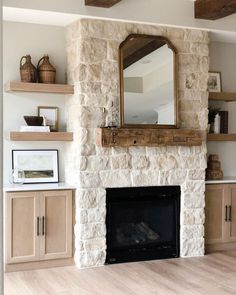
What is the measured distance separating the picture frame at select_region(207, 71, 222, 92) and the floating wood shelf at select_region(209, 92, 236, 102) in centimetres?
13

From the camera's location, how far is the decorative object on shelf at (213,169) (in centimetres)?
537

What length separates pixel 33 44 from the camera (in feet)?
15.7

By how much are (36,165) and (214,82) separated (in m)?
2.41

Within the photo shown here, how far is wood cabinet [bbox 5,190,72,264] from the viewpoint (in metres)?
4.36

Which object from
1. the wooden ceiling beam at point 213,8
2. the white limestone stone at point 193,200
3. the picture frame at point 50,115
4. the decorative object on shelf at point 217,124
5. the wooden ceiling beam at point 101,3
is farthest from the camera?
the decorative object on shelf at point 217,124

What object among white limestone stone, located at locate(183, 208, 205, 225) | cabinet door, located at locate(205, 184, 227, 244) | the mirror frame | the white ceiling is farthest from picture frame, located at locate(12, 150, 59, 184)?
cabinet door, located at locate(205, 184, 227, 244)

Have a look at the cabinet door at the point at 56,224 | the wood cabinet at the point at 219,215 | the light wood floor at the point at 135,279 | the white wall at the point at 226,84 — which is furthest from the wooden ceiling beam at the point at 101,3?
the light wood floor at the point at 135,279

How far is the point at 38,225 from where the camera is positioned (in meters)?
4.45

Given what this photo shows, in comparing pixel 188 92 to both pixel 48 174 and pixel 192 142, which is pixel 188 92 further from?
pixel 48 174

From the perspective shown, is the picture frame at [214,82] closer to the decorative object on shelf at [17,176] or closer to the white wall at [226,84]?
the white wall at [226,84]

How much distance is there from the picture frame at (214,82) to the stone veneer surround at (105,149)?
0.62 metres

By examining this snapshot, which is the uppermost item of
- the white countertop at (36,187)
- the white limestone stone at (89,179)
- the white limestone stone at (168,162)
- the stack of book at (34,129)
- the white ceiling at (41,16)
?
the white ceiling at (41,16)

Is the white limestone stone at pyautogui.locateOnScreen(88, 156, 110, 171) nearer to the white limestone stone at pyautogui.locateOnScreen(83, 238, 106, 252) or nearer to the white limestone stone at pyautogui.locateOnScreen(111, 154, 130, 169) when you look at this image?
the white limestone stone at pyautogui.locateOnScreen(111, 154, 130, 169)

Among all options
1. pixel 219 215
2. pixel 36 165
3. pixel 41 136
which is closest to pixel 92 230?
pixel 36 165
